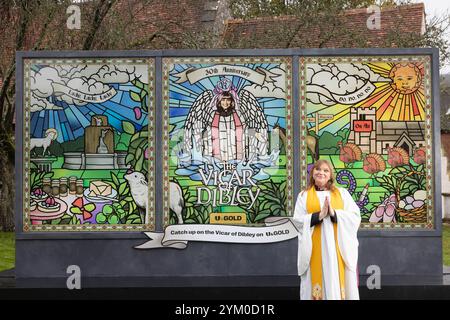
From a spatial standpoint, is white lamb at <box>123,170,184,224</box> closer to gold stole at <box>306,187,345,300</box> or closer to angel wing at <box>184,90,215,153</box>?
angel wing at <box>184,90,215,153</box>

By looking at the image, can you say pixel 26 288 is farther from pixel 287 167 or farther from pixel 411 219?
pixel 411 219

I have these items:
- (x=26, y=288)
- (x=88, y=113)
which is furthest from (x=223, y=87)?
(x=26, y=288)

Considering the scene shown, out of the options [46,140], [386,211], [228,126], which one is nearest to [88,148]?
[46,140]

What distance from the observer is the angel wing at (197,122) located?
1086cm

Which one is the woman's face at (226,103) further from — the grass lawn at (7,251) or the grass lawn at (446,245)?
the grass lawn at (446,245)

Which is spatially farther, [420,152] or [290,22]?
[290,22]

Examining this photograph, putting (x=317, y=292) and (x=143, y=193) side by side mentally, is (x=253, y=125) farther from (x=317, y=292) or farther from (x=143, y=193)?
(x=317, y=292)

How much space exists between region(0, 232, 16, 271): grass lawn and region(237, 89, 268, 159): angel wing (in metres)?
5.71

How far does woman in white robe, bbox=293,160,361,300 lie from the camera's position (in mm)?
7867

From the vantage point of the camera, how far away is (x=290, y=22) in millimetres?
21344

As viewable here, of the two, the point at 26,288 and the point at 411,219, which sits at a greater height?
the point at 411,219

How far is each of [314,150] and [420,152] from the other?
1.43 meters

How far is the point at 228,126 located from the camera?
35.7 feet

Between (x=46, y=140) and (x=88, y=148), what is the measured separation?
0.57 metres
